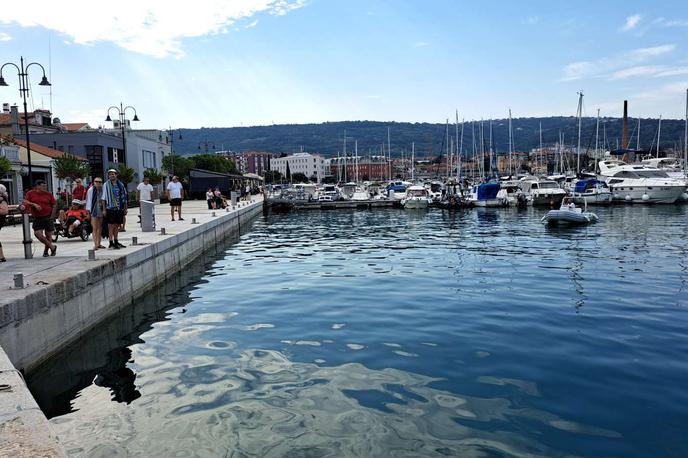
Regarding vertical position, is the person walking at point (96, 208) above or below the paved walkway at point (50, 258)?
above

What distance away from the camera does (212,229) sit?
82.7ft

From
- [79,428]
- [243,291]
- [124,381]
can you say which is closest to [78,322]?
[124,381]

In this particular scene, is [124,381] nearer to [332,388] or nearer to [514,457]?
[332,388]

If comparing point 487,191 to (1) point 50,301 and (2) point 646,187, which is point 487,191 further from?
(1) point 50,301

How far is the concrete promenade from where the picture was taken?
4281 mm

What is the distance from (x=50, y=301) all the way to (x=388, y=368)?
5.22m

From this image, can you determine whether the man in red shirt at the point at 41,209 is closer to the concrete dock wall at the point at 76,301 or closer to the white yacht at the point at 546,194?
the concrete dock wall at the point at 76,301

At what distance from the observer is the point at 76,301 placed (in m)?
9.73

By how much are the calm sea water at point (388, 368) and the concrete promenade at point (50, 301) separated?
389 millimetres

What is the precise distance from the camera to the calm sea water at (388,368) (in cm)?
593

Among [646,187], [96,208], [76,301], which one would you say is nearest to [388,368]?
[76,301]

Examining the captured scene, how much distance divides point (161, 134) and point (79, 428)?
93365 millimetres

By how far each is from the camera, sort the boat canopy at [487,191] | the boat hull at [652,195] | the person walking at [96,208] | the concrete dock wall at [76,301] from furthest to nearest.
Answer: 1. the boat hull at [652,195]
2. the boat canopy at [487,191]
3. the person walking at [96,208]
4. the concrete dock wall at [76,301]

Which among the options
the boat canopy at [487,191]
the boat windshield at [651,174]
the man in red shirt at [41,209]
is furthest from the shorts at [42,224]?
the boat windshield at [651,174]
